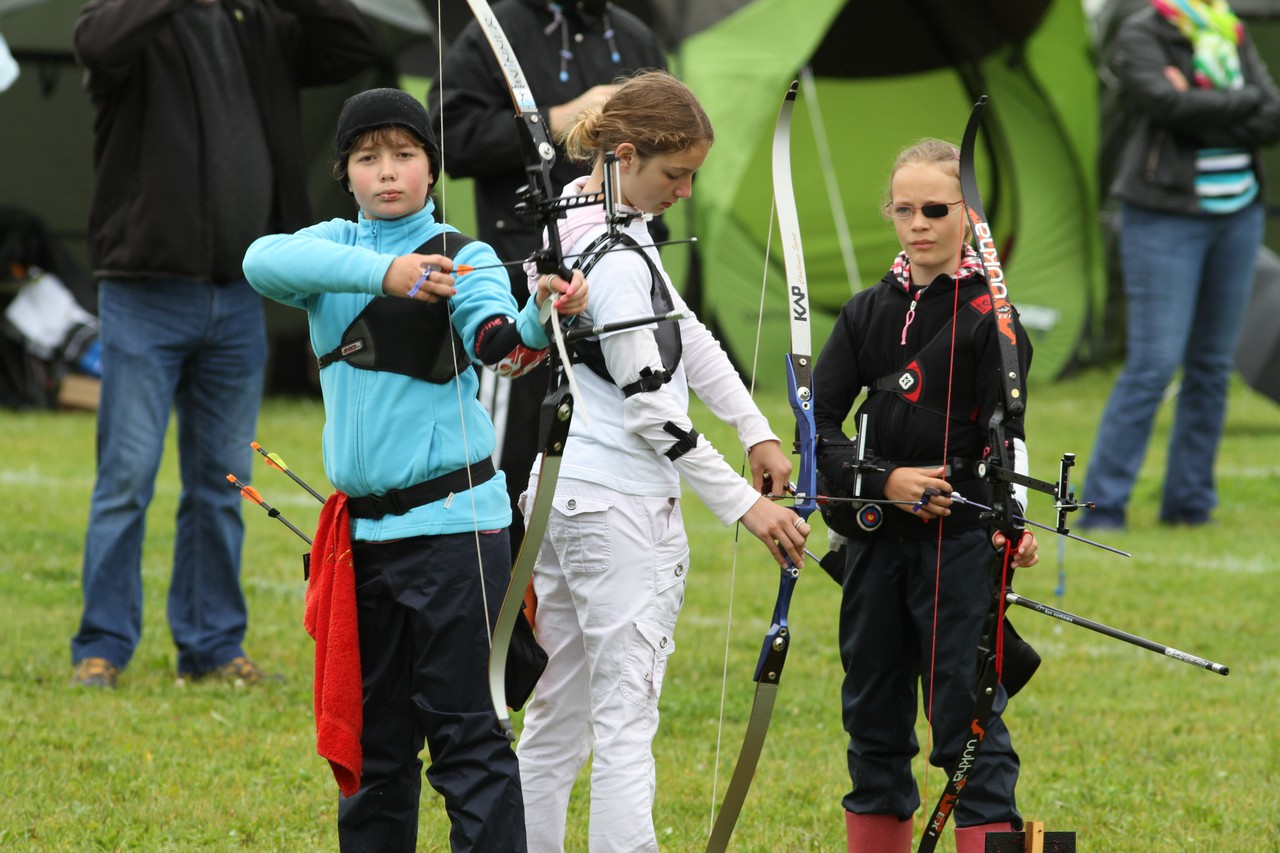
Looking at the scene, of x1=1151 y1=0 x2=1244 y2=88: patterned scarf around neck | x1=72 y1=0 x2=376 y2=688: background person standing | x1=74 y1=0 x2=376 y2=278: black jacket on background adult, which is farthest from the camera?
x1=1151 y1=0 x2=1244 y2=88: patterned scarf around neck

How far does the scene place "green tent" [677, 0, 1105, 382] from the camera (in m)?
11.2

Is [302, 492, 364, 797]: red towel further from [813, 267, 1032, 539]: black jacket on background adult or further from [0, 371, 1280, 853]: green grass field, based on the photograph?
[813, 267, 1032, 539]: black jacket on background adult

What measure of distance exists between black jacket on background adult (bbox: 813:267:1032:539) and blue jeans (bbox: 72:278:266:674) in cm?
217

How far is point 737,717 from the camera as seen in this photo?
4.66 m

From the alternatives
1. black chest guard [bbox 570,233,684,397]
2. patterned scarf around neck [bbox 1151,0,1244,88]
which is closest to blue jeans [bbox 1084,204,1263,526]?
patterned scarf around neck [bbox 1151,0,1244,88]

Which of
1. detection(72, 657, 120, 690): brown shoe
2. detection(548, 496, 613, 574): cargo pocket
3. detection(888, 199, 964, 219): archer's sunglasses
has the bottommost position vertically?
detection(72, 657, 120, 690): brown shoe

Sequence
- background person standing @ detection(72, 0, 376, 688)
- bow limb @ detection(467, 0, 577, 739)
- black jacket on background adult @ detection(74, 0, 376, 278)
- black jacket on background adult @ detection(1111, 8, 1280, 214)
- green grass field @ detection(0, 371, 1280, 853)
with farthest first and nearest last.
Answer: black jacket on background adult @ detection(1111, 8, 1280, 214) → background person standing @ detection(72, 0, 376, 688) → black jacket on background adult @ detection(74, 0, 376, 278) → green grass field @ detection(0, 371, 1280, 853) → bow limb @ detection(467, 0, 577, 739)

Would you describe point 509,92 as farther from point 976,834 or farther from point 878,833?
point 976,834

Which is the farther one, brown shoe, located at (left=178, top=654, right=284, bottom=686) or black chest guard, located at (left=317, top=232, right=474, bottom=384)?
brown shoe, located at (left=178, top=654, right=284, bottom=686)

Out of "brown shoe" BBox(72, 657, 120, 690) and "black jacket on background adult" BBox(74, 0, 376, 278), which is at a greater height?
"black jacket on background adult" BBox(74, 0, 376, 278)

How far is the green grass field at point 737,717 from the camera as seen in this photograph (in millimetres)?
3709

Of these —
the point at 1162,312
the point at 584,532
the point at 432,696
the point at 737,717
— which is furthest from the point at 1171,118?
the point at 432,696

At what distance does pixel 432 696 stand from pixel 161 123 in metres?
2.35

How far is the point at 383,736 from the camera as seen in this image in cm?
301
